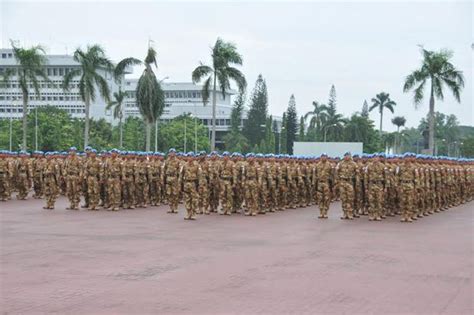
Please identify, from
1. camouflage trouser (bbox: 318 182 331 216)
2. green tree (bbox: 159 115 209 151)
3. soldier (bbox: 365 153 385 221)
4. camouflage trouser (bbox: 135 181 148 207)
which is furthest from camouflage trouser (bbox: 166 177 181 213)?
green tree (bbox: 159 115 209 151)

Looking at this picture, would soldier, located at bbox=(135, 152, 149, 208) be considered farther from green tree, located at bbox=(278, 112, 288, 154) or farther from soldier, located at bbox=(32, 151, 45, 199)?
green tree, located at bbox=(278, 112, 288, 154)

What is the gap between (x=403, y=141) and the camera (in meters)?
110

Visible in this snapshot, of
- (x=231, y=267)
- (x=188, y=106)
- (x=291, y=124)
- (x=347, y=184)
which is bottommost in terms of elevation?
(x=231, y=267)

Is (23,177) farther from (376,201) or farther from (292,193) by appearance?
(376,201)

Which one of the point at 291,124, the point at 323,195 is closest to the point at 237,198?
the point at 323,195

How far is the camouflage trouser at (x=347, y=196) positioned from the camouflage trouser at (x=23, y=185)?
1183 cm

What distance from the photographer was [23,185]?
2336cm

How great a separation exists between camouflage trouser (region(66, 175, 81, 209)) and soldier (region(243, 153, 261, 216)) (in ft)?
16.6

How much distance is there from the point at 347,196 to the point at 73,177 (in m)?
8.08

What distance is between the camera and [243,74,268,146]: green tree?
7712 centimetres

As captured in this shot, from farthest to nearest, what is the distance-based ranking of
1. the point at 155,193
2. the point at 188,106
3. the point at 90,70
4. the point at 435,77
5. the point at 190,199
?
the point at 188,106
the point at 435,77
the point at 90,70
the point at 155,193
the point at 190,199

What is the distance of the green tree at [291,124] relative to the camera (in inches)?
2945

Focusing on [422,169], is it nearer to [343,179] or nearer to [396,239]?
[343,179]

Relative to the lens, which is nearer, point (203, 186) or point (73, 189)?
point (203, 186)
